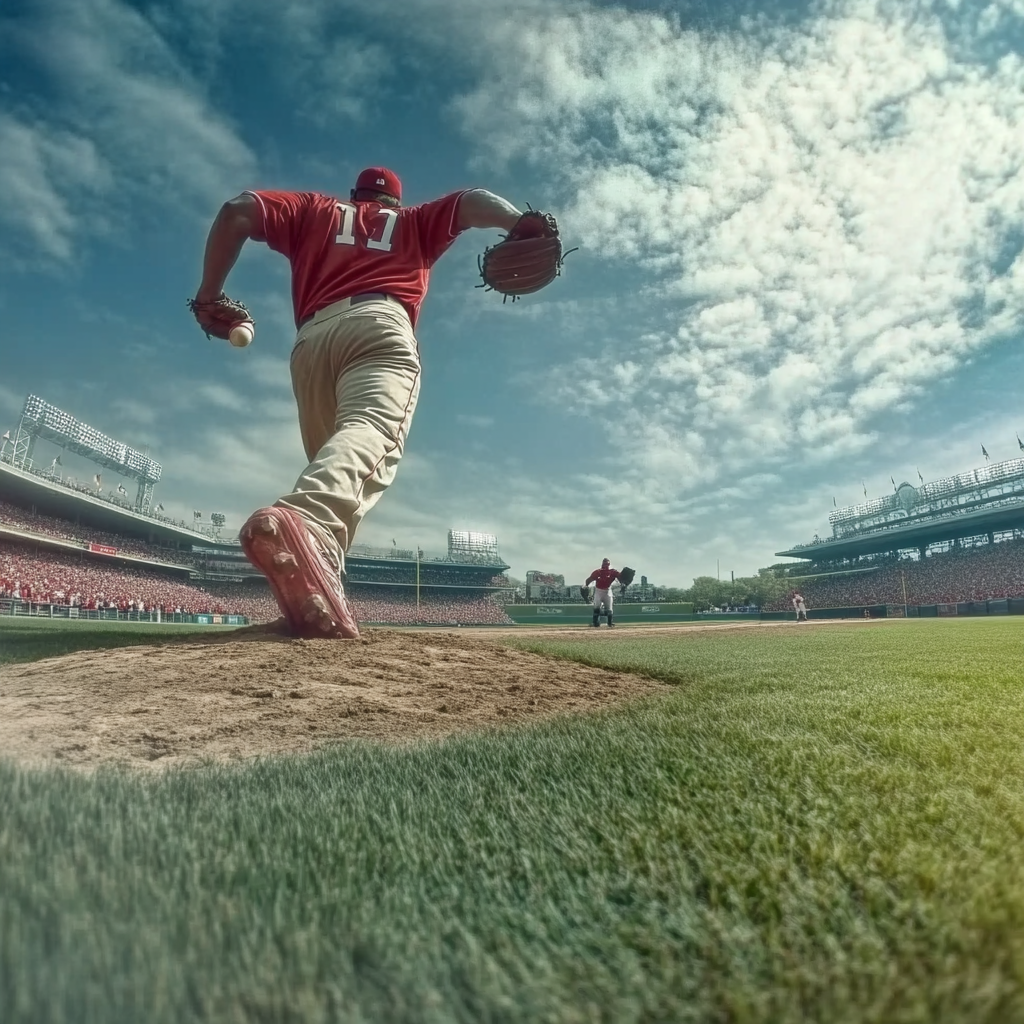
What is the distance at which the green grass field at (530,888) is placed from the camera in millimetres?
550

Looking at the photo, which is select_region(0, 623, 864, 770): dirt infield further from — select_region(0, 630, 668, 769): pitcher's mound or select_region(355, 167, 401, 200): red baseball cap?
select_region(355, 167, 401, 200): red baseball cap

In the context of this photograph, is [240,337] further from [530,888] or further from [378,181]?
[530,888]

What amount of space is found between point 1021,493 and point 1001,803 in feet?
Answer: 166

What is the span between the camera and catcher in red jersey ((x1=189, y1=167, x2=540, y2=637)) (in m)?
2.85

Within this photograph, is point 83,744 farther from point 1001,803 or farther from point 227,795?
point 1001,803

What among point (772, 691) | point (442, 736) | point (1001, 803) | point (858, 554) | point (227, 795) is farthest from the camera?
point (858, 554)

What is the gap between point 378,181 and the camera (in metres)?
3.85

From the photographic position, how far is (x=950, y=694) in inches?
91.7

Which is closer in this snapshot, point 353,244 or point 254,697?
point 254,697

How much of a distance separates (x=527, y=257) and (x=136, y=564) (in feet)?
130

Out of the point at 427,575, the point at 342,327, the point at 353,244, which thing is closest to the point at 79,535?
the point at 427,575

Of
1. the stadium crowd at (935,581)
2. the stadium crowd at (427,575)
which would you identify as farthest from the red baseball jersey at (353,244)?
the stadium crowd at (427,575)

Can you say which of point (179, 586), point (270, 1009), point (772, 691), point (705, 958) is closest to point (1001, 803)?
point (705, 958)

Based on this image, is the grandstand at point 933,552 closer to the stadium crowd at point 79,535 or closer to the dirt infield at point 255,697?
the dirt infield at point 255,697
